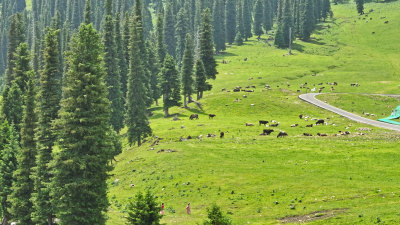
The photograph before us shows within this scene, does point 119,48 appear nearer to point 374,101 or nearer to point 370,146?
point 374,101

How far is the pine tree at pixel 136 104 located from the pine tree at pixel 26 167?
3421 cm

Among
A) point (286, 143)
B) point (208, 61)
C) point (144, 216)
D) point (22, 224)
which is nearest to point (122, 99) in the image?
point (208, 61)

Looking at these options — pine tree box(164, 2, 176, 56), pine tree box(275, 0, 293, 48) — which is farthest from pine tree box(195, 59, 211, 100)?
pine tree box(275, 0, 293, 48)

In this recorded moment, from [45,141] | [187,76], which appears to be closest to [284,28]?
[187,76]

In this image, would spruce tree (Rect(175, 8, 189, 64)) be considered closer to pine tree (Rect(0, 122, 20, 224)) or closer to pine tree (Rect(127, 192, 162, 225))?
pine tree (Rect(0, 122, 20, 224))

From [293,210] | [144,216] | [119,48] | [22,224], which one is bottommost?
[22,224]

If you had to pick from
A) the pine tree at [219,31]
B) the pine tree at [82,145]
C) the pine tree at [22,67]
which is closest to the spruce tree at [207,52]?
the pine tree at [22,67]

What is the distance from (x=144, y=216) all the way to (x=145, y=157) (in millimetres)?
38597

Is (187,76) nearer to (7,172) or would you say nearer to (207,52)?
(207,52)

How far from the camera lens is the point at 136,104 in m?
89.8

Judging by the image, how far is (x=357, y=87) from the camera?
124 meters

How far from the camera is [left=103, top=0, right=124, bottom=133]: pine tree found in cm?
9938

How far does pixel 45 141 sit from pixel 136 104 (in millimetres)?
40968

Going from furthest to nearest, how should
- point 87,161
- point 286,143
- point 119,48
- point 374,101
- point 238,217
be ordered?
1. point 119,48
2. point 374,101
3. point 286,143
4. point 238,217
5. point 87,161
